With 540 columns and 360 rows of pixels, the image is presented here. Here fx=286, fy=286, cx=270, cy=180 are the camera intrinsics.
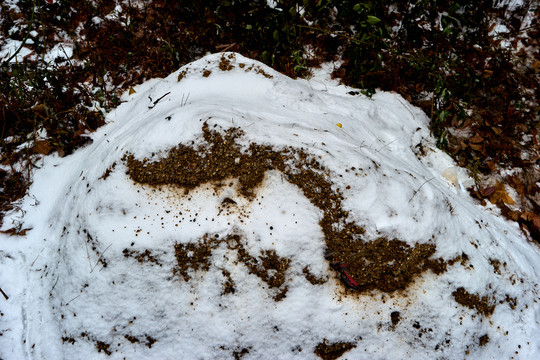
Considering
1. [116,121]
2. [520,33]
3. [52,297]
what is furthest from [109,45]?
[520,33]

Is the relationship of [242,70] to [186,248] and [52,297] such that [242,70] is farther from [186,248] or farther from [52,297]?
[52,297]

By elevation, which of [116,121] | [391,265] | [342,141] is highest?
[342,141]

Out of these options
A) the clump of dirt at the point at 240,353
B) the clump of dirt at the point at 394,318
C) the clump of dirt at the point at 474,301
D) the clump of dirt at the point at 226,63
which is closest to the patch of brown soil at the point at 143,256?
the clump of dirt at the point at 240,353

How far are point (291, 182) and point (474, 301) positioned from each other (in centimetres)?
185

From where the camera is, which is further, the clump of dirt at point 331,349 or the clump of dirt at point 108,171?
the clump of dirt at point 108,171

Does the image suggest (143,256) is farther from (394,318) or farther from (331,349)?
(394,318)

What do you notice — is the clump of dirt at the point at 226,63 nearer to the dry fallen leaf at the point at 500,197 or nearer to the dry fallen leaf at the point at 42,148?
the dry fallen leaf at the point at 42,148

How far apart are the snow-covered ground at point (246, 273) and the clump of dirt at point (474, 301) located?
1cm

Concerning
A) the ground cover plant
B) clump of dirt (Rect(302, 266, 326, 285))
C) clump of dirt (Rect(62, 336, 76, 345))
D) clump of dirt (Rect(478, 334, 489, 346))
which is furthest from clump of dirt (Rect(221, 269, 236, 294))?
the ground cover plant

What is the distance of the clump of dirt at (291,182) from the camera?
2.22m

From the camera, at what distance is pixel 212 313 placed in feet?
7.19

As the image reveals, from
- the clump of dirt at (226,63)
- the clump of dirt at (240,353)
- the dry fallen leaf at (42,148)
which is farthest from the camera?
the dry fallen leaf at (42,148)

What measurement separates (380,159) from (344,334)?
158 centimetres

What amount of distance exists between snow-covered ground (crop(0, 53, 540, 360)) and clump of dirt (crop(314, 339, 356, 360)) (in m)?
0.01
